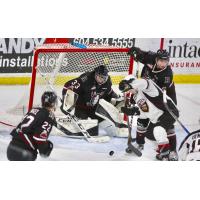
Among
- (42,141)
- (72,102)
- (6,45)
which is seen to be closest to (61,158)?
(42,141)

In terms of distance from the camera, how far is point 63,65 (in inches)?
122

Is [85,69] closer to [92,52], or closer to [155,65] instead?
[92,52]

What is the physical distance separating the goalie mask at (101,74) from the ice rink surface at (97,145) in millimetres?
411

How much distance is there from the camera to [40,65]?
3098 mm

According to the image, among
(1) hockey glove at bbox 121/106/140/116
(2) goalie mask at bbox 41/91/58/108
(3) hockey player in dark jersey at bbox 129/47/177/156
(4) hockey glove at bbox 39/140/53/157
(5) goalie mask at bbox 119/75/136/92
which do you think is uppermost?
(3) hockey player in dark jersey at bbox 129/47/177/156

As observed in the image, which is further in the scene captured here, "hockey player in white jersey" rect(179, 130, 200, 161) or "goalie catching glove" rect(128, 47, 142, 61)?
"hockey player in white jersey" rect(179, 130, 200, 161)

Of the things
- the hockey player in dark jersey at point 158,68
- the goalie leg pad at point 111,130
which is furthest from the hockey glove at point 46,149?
the hockey player in dark jersey at point 158,68

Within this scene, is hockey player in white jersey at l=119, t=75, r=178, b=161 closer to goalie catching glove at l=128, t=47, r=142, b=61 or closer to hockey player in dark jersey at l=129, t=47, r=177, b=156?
hockey player in dark jersey at l=129, t=47, r=177, b=156

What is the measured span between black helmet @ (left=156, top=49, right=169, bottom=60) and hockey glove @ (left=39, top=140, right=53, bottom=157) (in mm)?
944

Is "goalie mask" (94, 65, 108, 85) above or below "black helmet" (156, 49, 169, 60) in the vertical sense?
below

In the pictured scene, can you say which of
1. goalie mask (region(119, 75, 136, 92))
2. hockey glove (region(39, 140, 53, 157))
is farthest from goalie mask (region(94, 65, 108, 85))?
hockey glove (region(39, 140, 53, 157))

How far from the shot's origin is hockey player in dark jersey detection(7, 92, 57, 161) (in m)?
3.11

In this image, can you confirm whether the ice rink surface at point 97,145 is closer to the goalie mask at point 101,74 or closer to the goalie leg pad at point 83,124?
the goalie leg pad at point 83,124

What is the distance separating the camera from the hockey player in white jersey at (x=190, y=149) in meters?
3.19
